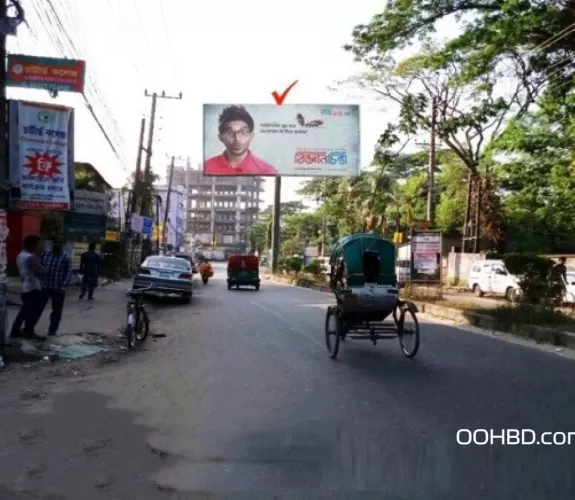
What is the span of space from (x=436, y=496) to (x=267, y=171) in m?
26.1

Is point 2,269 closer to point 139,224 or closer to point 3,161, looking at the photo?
point 3,161

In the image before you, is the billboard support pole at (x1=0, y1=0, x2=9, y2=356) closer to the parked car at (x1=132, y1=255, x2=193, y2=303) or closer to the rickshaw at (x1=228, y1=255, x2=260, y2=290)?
the parked car at (x1=132, y1=255, x2=193, y2=303)

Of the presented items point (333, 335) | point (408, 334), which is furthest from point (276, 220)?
point (408, 334)

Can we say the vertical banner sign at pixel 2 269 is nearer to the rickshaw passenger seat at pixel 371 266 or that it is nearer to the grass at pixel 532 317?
the rickshaw passenger seat at pixel 371 266

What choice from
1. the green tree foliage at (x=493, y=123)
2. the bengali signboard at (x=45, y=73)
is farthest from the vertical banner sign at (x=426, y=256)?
the bengali signboard at (x=45, y=73)

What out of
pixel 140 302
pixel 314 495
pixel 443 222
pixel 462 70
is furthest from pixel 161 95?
pixel 314 495

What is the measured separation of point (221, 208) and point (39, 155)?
119558 mm

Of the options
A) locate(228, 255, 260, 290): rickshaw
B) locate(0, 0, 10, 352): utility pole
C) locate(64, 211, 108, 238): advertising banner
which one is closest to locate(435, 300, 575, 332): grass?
locate(0, 0, 10, 352): utility pole

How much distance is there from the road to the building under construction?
12336 cm

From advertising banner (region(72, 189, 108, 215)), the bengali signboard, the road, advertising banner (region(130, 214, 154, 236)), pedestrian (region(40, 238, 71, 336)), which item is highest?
the bengali signboard

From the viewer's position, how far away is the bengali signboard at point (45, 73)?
11.1m

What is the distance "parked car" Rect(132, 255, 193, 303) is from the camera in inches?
787

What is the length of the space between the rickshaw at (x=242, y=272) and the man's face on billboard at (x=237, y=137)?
5.33 metres

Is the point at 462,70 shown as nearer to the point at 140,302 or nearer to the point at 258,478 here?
the point at 140,302
